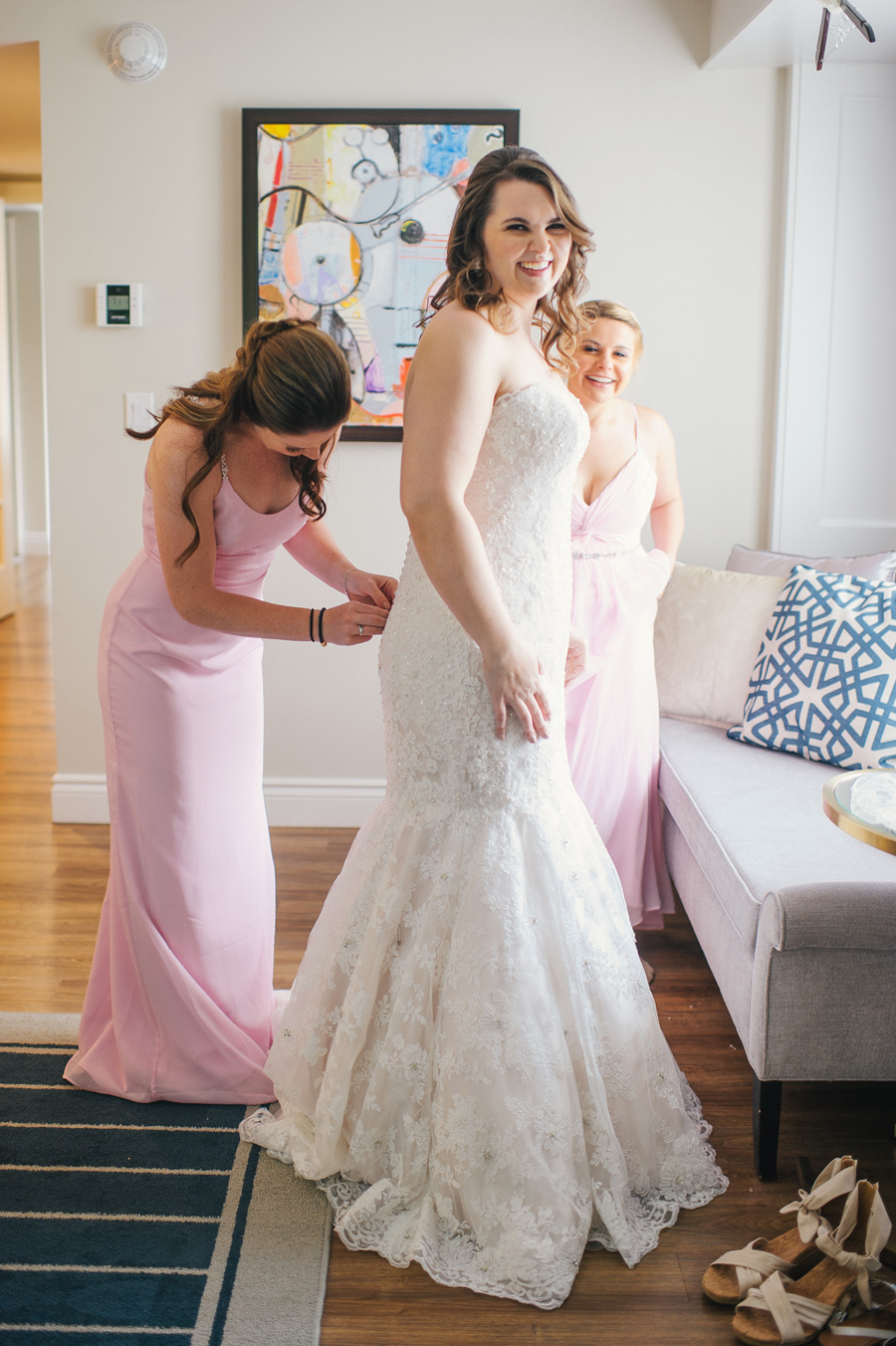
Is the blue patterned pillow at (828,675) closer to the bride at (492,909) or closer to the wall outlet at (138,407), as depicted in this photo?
the bride at (492,909)

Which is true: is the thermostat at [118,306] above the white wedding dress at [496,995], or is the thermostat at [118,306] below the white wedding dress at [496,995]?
above

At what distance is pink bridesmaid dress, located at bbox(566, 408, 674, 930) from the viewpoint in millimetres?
2674

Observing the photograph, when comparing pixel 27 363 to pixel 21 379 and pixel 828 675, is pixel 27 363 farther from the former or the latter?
pixel 828 675

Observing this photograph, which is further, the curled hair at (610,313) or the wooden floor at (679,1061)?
the curled hair at (610,313)

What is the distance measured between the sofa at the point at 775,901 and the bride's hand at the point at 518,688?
524 mm

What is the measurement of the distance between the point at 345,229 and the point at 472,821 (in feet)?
7.32

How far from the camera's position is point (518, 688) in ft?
5.18

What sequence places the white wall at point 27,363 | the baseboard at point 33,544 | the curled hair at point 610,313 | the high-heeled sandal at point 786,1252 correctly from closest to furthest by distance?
the high-heeled sandal at point 786,1252
the curled hair at point 610,313
the white wall at point 27,363
the baseboard at point 33,544

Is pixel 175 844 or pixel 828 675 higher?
pixel 828 675

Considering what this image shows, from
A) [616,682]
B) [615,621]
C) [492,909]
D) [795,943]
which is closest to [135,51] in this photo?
[615,621]

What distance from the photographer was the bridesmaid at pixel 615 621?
2668 mm

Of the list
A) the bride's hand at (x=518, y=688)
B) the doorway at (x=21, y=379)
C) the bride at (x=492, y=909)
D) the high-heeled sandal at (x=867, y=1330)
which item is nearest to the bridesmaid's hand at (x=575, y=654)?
the bride at (x=492, y=909)

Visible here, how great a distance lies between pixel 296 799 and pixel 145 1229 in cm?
194

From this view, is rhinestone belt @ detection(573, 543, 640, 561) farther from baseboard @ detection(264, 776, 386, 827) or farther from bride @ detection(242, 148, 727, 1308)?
baseboard @ detection(264, 776, 386, 827)
